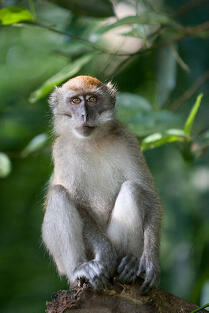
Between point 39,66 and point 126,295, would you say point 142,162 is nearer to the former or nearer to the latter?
point 126,295

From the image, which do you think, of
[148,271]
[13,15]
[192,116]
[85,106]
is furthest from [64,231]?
[13,15]

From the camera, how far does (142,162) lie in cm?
739

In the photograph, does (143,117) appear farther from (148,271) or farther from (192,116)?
(148,271)

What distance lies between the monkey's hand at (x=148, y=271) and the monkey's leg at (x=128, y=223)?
13 centimetres

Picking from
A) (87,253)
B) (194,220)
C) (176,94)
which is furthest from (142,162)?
(194,220)

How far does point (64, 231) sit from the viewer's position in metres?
6.61

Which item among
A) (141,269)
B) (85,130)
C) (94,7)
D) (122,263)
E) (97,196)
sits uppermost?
(94,7)

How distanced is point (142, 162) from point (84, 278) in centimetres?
193

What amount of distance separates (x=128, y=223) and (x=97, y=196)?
0.65 metres

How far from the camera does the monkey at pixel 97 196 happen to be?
21.5 ft

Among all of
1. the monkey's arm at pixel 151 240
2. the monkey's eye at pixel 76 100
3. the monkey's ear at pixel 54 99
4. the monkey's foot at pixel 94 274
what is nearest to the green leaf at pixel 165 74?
the monkey's ear at pixel 54 99

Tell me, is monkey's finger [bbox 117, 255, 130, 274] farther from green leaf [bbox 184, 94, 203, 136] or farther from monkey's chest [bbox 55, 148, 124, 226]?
green leaf [bbox 184, 94, 203, 136]

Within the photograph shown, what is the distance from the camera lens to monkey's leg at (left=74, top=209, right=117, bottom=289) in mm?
5882

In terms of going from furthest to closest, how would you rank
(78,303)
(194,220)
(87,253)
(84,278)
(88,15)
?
(194,220)
(88,15)
(87,253)
(84,278)
(78,303)
